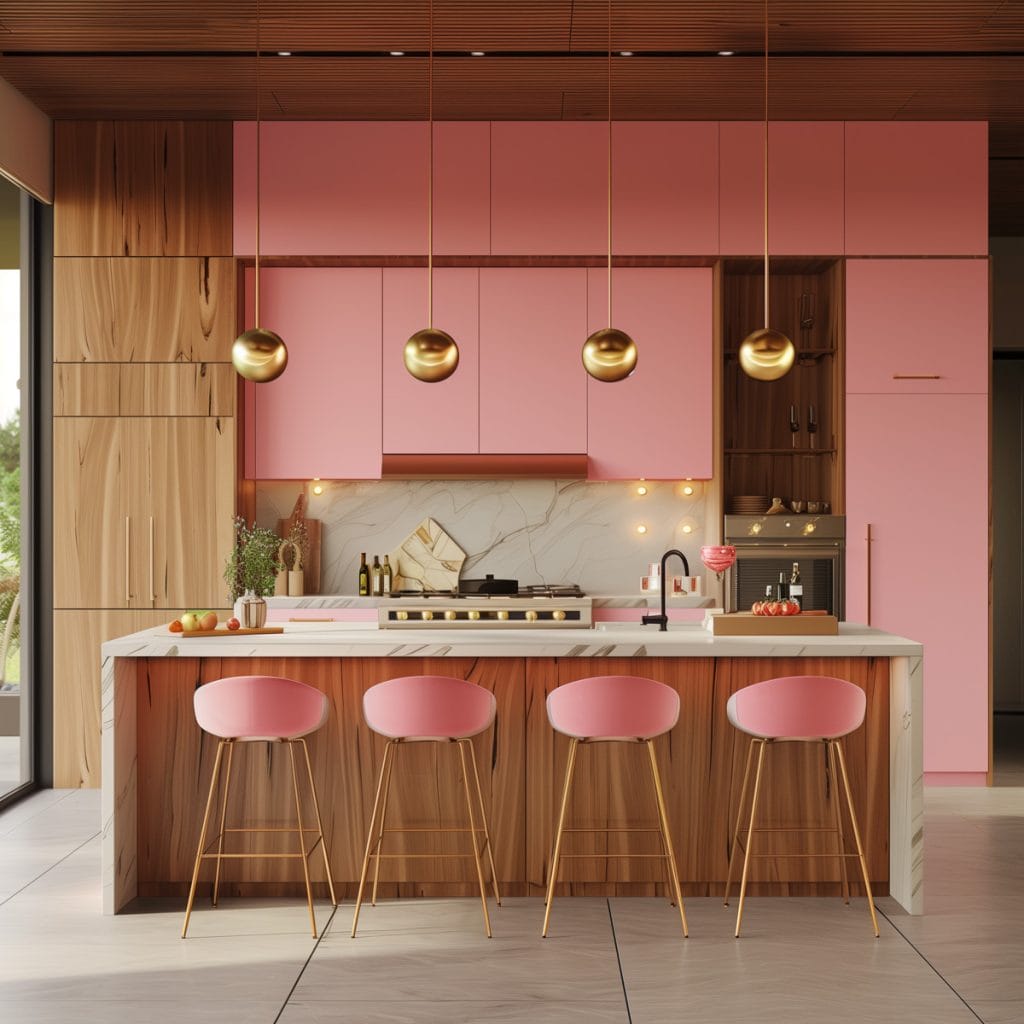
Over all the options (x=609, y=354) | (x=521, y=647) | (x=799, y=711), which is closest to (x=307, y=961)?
(x=521, y=647)

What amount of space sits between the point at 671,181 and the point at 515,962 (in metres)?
3.97

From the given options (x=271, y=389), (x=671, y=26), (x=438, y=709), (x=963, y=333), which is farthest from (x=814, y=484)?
(x=438, y=709)

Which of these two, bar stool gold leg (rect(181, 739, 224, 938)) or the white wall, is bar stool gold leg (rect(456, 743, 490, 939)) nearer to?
bar stool gold leg (rect(181, 739, 224, 938))

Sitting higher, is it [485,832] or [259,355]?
[259,355]

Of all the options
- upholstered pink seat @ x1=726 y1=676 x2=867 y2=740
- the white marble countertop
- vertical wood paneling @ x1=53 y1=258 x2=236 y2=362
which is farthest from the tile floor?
vertical wood paneling @ x1=53 y1=258 x2=236 y2=362

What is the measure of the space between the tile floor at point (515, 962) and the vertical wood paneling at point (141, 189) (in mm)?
3128

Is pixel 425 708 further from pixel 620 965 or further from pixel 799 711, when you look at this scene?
pixel 799 711

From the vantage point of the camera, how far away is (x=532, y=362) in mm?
5961

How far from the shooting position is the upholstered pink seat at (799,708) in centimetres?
357

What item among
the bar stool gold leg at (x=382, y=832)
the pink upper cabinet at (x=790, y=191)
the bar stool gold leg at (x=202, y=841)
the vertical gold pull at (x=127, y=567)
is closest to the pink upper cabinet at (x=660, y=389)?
the pink upper cabinet at (x=790, y=191)

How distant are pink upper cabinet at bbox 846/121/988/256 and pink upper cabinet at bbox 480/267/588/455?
4.96ft

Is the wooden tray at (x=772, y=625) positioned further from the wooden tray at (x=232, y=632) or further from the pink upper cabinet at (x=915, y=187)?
the pink upper cabinet at (x=915, y=187)

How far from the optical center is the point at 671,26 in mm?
4719

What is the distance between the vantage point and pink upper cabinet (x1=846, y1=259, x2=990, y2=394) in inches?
227
